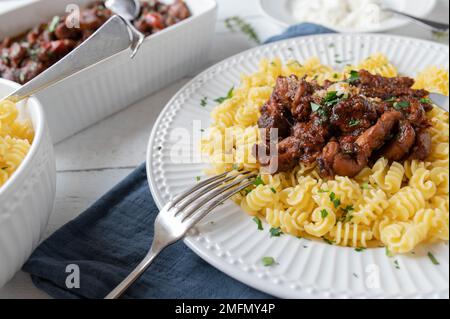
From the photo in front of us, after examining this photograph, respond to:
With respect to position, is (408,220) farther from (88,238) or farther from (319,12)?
(319,12)

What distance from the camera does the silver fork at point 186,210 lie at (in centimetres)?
237

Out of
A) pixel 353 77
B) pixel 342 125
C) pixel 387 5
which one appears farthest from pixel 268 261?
pixel 387 5

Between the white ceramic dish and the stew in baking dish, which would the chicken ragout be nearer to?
the white ceramic dish

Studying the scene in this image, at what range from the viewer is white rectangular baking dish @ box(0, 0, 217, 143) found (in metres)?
3.43

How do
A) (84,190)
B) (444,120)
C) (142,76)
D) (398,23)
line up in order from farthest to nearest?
(398,23), (142,76), (84,190), (444,120)

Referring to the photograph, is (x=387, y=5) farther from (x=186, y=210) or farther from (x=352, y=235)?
(x=186, y=210)

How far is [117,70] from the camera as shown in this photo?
3.61 metres

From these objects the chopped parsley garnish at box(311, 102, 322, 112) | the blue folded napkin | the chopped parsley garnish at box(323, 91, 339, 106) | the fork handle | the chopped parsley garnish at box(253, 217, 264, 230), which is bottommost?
the blue folded napkin

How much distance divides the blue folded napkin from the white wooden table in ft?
0.54

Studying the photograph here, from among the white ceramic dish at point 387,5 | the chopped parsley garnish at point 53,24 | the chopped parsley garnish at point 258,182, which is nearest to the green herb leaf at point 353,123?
the chopped parsley garnish at point 258,182

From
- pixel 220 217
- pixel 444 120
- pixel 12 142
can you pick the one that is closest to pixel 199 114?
pixel 220 217

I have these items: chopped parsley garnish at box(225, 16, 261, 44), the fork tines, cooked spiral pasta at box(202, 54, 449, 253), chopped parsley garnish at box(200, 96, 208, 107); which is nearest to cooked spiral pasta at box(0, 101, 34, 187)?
cooked spiral pasta at box(202, 54, 449, 253)

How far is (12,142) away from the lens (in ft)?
8.52

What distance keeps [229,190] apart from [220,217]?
18 centimetres
